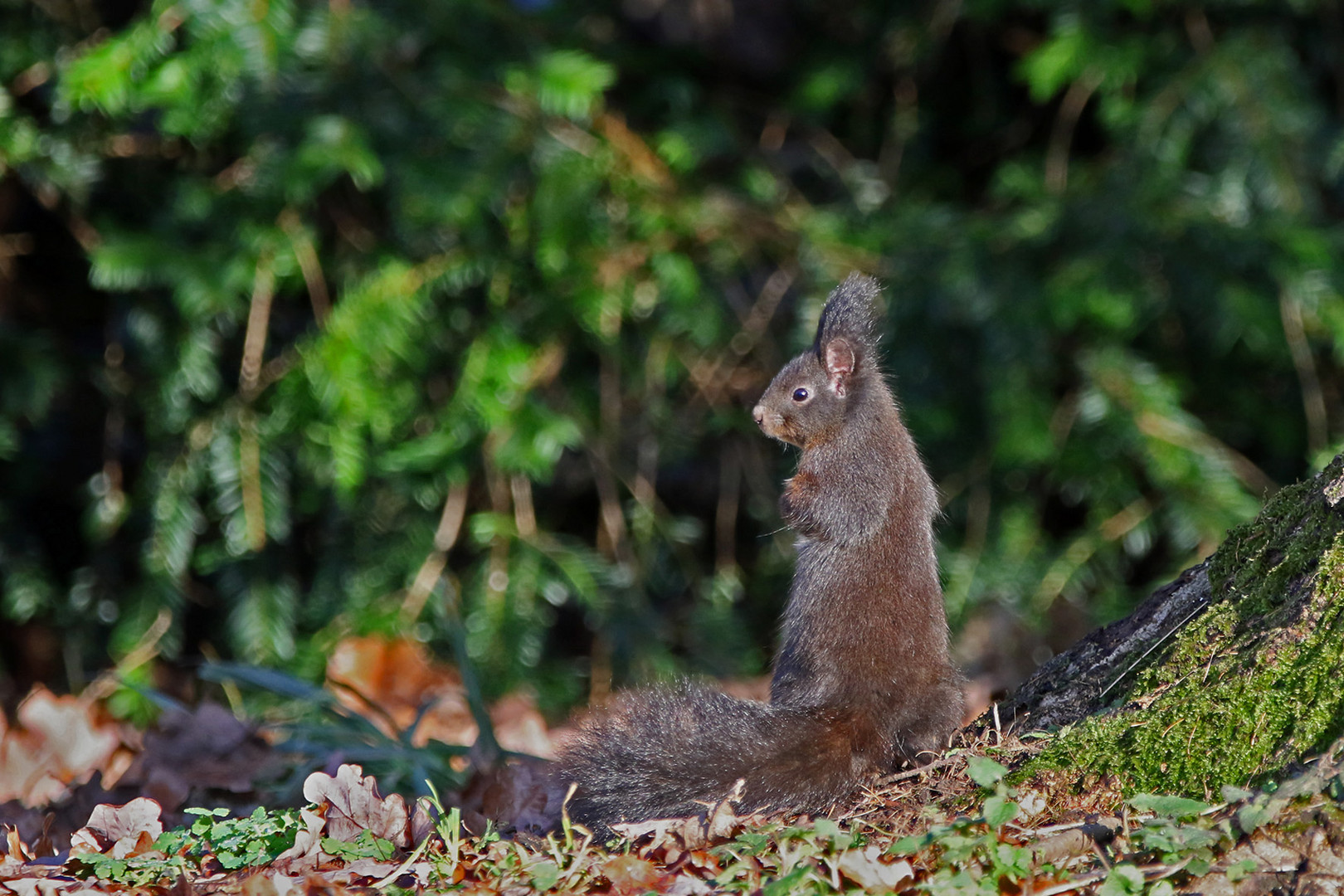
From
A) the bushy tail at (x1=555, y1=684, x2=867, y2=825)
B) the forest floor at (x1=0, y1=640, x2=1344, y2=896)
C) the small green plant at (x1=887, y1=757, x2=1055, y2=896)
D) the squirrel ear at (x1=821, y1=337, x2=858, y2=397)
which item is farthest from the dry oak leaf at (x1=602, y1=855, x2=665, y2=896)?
the squirrel ear at (x1=821, y1=337, x2=858, y2=397)

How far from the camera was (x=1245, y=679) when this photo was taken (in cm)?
182

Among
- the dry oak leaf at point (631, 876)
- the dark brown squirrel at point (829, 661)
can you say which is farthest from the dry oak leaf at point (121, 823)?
the dry oak leaf at point (631, 876)

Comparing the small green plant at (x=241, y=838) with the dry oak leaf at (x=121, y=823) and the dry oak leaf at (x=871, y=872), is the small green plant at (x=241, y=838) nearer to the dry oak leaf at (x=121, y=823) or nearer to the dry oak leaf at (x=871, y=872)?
the dry oak leaf at (x=121, y=823)

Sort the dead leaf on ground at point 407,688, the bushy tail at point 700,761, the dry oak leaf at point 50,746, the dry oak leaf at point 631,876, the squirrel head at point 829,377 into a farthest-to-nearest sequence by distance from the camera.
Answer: the dead leaf on ground at point 407,688 < the dry oak leaf at point 50,746 < the squirrel head at point 829,377 < the bushy tail at point 700,761 < the dry oak leaf at point 631,876

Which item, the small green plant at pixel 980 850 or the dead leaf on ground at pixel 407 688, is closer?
the small green plant at pixel 980 850

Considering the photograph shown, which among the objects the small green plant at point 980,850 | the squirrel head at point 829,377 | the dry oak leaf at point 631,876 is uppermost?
the squirrel head at point 829,377

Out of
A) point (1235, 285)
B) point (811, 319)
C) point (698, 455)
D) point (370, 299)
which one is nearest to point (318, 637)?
point (370, 299)

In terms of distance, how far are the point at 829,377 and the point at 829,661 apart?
756 mm

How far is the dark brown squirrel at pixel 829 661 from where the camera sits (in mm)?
1983

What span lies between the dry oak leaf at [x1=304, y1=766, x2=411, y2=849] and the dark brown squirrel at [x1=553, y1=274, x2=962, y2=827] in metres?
0.27

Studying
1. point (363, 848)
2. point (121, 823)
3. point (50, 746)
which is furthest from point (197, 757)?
point (363, 848)

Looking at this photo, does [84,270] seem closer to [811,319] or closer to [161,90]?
[161,90]

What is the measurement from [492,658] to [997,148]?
9.54 ft

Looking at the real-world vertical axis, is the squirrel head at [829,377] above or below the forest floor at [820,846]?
above
